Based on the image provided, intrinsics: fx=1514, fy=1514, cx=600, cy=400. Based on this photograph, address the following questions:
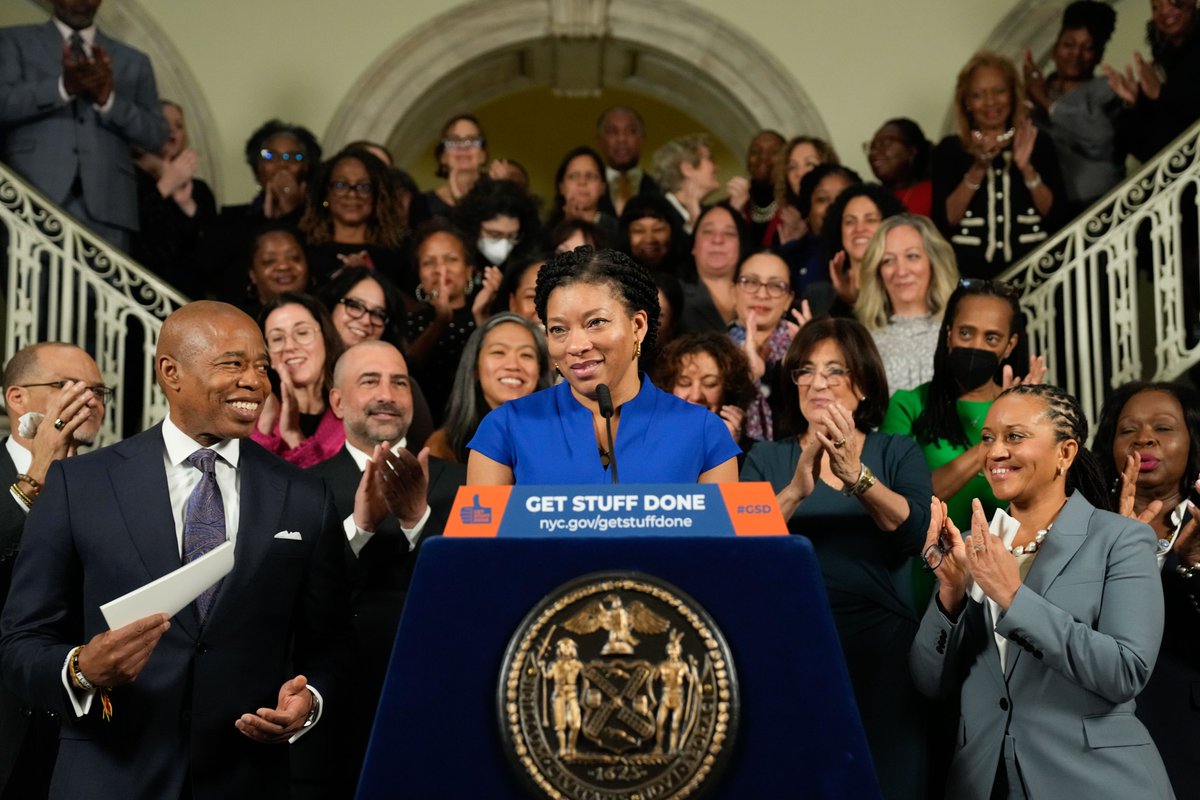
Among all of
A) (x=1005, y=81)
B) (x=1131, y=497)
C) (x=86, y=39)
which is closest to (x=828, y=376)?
(x=1131, y=497)

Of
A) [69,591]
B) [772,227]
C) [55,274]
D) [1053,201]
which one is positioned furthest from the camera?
[772,227]

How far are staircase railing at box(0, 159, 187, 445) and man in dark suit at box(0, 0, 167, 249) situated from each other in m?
0.34

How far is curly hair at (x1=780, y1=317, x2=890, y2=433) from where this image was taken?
13.6 feet

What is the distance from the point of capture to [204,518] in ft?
10.0

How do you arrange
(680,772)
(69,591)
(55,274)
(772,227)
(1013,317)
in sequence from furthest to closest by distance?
(772,227) → (55,274) → (1013,317) → (69,591) → (680,772)

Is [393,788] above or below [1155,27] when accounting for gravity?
below

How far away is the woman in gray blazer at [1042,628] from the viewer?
119 inches

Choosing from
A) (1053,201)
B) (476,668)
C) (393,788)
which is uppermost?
(1053,201)

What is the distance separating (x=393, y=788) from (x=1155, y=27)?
5.97m

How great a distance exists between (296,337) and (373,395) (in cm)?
81

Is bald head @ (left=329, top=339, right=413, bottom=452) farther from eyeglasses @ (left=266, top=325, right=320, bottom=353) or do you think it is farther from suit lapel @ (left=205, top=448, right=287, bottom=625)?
suit lapel @ (left=205, top=448, right=287, bottom=625)

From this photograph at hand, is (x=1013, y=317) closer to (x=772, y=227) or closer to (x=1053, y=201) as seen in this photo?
(x=1053, y=201)

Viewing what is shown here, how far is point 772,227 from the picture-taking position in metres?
7.48

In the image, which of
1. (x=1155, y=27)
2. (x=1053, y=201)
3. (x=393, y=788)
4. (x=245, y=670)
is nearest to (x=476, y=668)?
(x=393, y=788)
